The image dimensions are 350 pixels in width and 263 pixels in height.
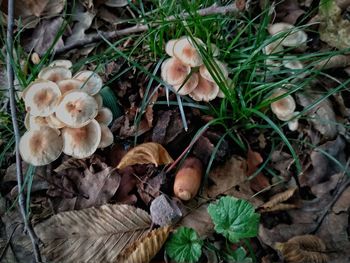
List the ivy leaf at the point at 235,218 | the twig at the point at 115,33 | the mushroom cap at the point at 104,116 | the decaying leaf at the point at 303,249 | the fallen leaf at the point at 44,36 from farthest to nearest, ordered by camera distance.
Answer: the fallen leaf at the point at 44,36 < the twig at the point at 115,33 < the mushroom cap at the point at 104,116 < the decaying leaf at the point at 303,249 < the ivy leaf at the point at 235,218

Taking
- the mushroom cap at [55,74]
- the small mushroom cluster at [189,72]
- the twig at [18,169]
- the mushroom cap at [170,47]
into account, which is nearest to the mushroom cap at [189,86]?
the small mushroom cluster at [189,72]

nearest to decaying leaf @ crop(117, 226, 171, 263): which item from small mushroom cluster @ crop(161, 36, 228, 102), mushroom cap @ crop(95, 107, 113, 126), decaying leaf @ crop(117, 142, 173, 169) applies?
decaying leaf @ crop(117, 142, 173, 169)

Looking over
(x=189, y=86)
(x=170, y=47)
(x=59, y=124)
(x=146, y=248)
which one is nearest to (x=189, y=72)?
(x=189, y=86)

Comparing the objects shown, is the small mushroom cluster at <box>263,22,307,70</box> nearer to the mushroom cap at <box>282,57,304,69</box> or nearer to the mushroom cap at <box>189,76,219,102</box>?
the mushroom cap at <box>282,57,304,69</box>

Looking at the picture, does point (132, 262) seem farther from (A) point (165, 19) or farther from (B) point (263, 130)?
(A) point (165, 19)

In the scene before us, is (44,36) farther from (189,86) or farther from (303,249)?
(303,249)

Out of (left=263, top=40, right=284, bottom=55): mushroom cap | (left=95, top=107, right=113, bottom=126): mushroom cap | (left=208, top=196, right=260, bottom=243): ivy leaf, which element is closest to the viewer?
(left=208, top=196, right=260, bottom=243): ivy leaf

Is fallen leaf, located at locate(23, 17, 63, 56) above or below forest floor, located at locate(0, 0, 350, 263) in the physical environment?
above

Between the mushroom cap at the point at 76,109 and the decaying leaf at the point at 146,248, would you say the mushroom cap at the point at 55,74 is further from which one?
the decaying leaf at the point at 146,248
